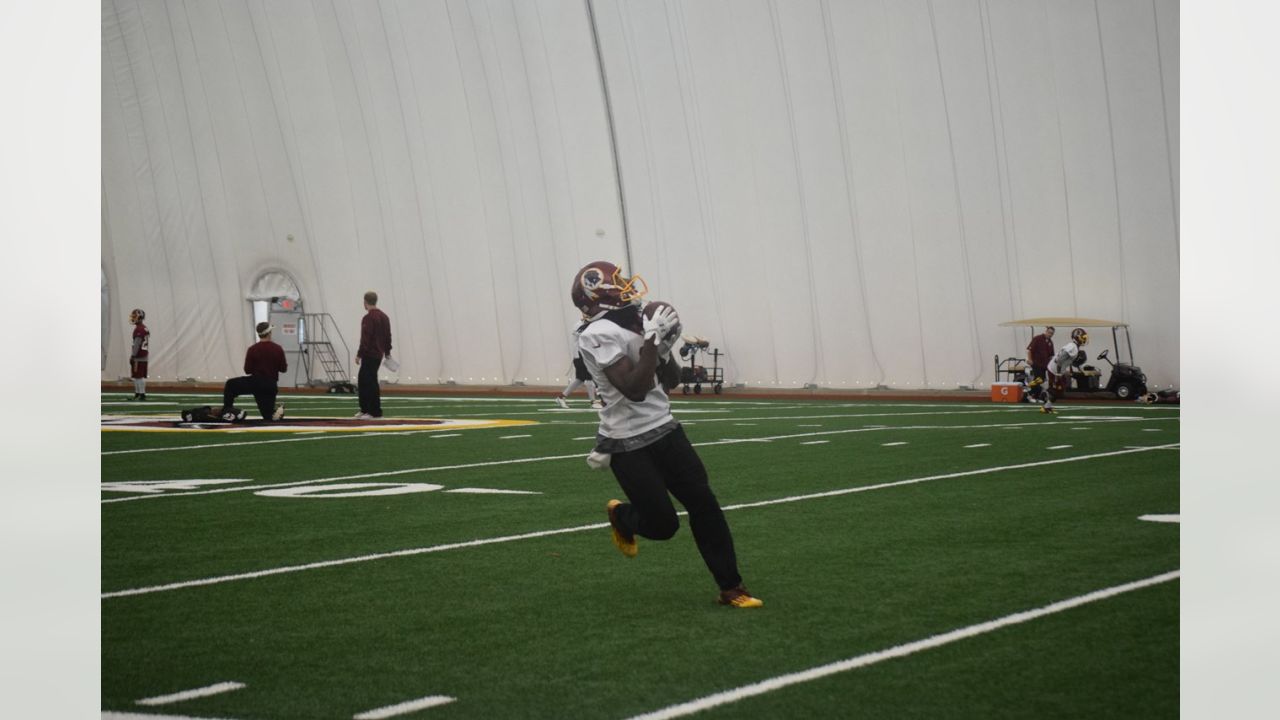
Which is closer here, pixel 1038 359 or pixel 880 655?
pixel 880 655

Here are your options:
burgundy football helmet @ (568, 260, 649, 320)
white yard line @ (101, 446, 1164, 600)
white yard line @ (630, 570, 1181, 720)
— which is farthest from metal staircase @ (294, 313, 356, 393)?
white yard line @ (630, 570, 1181, 720)

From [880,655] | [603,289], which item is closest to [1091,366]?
[603,289]

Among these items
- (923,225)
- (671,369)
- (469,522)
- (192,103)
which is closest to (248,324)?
(192,103)

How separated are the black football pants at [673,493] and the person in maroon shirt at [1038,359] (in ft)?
65.2

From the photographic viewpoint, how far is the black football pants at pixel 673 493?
6746mm

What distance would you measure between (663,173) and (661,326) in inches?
1165

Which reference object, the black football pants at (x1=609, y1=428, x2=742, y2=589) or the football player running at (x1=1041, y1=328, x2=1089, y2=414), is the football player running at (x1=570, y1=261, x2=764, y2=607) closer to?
the black football pants at (x1=609, y1=428, x2=742, y2=589)

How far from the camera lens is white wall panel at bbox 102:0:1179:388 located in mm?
31891

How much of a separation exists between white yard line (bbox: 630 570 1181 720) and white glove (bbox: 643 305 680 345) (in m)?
1.88

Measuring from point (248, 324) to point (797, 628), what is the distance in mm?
37505

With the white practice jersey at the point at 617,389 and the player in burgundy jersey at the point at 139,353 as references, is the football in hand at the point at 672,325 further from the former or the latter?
the player in burgundy jersey at the point at 139,353

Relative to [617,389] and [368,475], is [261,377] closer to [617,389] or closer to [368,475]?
[368,475]

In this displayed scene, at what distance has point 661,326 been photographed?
6.68m
